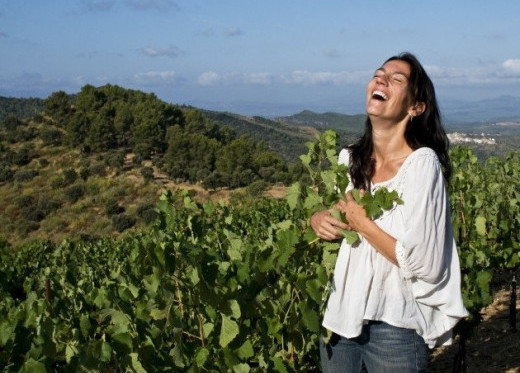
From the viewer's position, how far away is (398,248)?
6.13 ft

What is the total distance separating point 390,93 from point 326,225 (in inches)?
19.9

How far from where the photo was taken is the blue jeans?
1966 mm

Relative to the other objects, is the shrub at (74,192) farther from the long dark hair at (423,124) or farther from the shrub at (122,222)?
the long dark hair at (423,124)

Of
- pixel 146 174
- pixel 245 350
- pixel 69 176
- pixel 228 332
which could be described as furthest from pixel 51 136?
pixel 228 332

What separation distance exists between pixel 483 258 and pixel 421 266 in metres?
3.57

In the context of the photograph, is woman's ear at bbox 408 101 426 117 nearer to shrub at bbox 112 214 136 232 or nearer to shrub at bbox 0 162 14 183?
shrub at bbox 112 214 136 232

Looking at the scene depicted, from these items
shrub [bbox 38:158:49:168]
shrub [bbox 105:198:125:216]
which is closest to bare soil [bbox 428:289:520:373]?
shrub [bbox 105:198:125:216]

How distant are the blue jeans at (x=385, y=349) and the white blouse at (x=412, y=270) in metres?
0.04

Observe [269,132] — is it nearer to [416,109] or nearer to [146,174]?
[146,174]

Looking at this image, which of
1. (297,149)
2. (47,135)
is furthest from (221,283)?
(297,149)

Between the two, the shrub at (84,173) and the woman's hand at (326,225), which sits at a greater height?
the woman's hand at (326,225)

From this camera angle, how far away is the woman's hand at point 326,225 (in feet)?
6.73

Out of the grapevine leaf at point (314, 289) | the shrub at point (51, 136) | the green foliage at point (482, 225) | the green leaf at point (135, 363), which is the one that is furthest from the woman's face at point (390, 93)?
the shrub at point (51, 136)

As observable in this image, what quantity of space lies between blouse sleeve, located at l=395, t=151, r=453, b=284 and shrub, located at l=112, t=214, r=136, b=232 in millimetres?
32562
